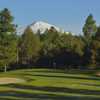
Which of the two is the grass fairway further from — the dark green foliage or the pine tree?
the dark green foliage

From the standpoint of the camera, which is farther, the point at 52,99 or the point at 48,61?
the point at 48,61

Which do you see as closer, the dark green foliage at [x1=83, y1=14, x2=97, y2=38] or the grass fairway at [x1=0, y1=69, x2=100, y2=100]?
the grass fairway at [x1=0, y1=69, x2=100, y2=100]

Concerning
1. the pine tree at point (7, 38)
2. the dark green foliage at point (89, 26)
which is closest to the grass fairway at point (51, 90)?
the pine tree at point (7, 38)

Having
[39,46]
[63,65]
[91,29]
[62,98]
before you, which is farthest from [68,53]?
[62,98]

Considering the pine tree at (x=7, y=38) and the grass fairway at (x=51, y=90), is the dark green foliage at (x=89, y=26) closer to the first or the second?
the pine tree at (x=7, y=38)

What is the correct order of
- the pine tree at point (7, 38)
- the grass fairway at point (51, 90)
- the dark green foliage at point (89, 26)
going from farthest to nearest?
the dark green foliage at point (89, 26), the pine tree at point (7, 38), the grass fairway at point (51, 90)

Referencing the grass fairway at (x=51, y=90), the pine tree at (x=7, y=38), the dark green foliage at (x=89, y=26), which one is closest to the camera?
the grass fairway at (x=51, y=90)

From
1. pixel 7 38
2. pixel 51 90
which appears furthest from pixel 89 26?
pixel 51 90

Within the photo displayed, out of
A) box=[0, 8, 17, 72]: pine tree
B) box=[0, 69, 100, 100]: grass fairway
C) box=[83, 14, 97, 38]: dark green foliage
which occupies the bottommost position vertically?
box=[0, 69, 100, 100]: grass fairway

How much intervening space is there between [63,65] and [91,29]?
4112 cm

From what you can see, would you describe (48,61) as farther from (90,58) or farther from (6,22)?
(6,22)

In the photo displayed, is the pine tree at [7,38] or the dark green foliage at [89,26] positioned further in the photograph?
the dark green foliage at [89,26]

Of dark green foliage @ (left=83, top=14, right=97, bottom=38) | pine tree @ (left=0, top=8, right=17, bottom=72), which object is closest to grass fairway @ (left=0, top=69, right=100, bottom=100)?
pine tree @ (left=0, top=8, right=17, bottom=72)

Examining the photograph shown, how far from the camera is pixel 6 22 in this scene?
8331 centimetres
